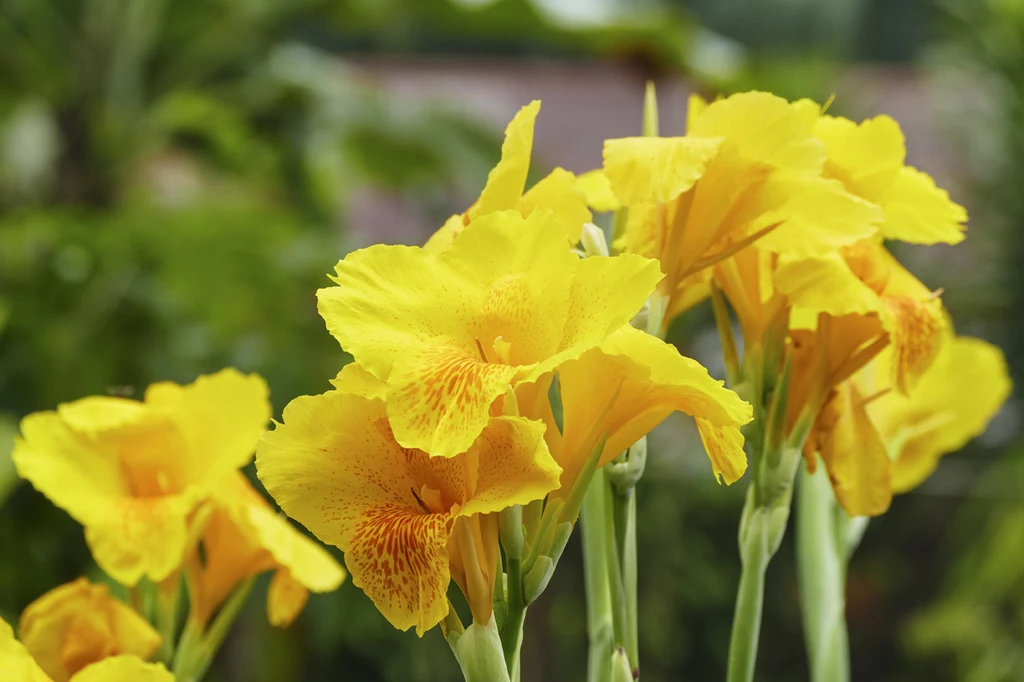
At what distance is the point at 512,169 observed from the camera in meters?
0.32

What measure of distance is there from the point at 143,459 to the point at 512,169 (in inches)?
7.5

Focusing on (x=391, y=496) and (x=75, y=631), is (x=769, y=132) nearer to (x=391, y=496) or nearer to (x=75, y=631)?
(x=391, y=496)

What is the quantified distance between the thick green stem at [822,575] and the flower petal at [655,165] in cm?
18

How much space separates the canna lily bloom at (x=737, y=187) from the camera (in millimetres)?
331

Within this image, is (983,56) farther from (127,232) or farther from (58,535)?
(58,535)

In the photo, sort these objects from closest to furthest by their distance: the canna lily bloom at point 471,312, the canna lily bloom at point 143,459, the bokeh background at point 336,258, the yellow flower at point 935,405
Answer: the canna lily bloom at point 471,312 < the canna lily bloom at point 143,459 < the yellow flower at point 935,405 < the bokeh background at point 336,258

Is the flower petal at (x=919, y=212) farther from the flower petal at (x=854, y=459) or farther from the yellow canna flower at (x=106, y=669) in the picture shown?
the yellow canna flower at (x=106, y=669)

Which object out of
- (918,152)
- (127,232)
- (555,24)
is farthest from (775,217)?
(918,152)

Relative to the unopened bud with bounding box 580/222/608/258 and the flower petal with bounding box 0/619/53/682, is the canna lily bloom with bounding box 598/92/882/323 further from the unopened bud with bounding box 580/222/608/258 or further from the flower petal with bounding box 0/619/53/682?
the flower petal with bounding box 0/619/53/682

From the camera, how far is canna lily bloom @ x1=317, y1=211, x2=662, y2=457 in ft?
0.88

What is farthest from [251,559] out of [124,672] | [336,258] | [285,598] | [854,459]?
[336,258]

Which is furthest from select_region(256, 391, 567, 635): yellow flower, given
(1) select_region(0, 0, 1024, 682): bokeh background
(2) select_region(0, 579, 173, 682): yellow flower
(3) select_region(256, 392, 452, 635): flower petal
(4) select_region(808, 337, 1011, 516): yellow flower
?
(1) select_region(0, 0, 1024, 682): bokeh background

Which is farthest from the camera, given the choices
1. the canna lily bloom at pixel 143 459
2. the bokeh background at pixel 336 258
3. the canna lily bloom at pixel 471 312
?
the bokeh background at pixel 336 258

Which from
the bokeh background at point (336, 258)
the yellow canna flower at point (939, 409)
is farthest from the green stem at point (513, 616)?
the bokeh background at point (336, 258)
